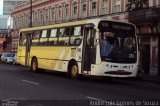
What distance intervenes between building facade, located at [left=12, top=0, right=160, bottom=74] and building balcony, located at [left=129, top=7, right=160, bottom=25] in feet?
3.87

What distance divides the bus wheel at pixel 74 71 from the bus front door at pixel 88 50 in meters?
0.97

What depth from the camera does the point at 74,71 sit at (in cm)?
2589

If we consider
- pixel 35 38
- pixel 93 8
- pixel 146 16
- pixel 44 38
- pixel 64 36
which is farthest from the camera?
pixel 93 8

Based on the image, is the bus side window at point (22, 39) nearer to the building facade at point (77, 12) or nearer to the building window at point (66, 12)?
the building facade at point (77, 12)

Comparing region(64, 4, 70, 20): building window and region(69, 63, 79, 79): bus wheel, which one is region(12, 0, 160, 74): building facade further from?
region(69, 63, 79, 79): bus wheel

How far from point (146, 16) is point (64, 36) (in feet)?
34.6

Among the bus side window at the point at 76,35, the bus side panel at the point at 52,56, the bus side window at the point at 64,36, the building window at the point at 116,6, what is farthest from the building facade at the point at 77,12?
the bus side window at the point at 76,35

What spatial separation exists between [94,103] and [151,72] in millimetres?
22324

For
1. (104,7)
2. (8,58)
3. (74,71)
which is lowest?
(74,71)

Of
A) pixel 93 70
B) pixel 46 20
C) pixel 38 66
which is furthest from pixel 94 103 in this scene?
pixel 46 20

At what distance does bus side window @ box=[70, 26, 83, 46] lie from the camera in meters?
25.4

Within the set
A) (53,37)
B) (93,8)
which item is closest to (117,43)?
(53,37)

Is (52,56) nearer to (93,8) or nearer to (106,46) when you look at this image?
(106,46)

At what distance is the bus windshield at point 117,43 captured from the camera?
77.7 ft
